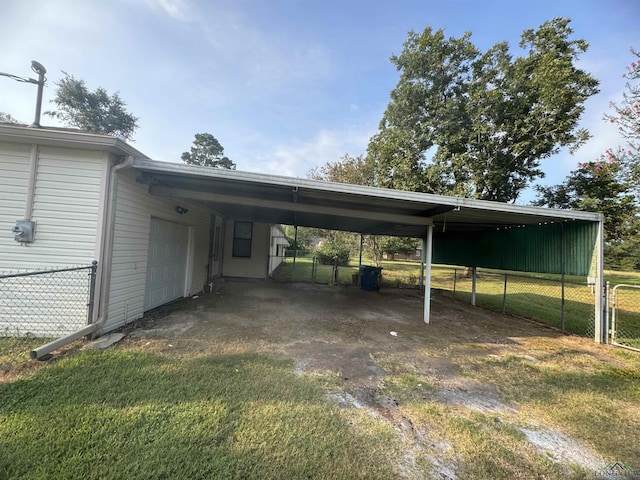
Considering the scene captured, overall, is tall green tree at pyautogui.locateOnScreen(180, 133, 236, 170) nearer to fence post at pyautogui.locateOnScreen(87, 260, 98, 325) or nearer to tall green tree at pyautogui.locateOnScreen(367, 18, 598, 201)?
tall green tree at pyautogui.locateOnScreen(367, 18, 598, 201)

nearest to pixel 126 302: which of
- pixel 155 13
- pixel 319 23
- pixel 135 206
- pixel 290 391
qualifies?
pixel 135 206

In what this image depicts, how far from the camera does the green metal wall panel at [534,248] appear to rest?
5551mm

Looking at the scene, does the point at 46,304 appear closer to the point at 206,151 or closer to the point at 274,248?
the point at 274,248

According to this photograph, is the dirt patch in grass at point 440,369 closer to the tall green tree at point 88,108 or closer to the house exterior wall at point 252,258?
the house exterior wall at point 252,258

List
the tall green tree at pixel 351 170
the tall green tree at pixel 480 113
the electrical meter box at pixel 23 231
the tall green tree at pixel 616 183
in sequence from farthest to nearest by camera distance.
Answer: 1. the tall green tree at pixel 351 170
2. the tall green tree at pixel 480 113
3. the tall green tree at pixel 616 183
4. the electrical meter box at pixel 23 231

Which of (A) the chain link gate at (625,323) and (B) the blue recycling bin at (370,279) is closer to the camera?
(A) the chain link gate at (625,323)

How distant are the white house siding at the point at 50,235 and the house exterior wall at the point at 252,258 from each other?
23.9ft

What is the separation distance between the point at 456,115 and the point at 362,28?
8.80m

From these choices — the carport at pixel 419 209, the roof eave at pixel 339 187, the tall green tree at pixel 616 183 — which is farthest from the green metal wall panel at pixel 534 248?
the tall green tree at pixel 616 183

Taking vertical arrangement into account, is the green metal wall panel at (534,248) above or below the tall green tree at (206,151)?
below

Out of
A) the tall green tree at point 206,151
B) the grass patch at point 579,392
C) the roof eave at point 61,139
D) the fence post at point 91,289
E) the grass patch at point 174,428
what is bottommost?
the grass patch at point 579,392

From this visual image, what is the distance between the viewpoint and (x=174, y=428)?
2145 mm

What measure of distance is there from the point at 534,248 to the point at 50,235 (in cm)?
1018

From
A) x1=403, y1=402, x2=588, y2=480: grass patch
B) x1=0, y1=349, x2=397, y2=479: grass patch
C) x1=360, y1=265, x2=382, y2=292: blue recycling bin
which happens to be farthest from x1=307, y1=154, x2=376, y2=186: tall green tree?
x1=0, y1=349, x2=397, y2=479: grass patch
